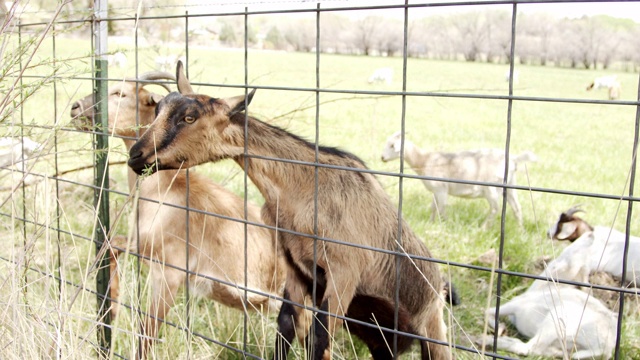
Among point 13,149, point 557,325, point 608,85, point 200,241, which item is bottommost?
point 557,325

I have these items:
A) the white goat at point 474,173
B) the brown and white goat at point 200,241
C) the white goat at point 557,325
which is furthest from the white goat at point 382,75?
the brown and white goat at point 200,241

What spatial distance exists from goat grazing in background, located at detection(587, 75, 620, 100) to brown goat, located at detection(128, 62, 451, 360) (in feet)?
69.0

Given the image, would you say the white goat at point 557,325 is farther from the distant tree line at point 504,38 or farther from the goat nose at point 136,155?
the distant tree line at point 504,38

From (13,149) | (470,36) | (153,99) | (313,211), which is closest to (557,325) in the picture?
(313,211)

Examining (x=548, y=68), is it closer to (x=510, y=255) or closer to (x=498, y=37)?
(x=498, y=37)

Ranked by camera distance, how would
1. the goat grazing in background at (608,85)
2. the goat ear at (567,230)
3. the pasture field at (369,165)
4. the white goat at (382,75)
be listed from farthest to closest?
the white goat at (382,75), the goat grazing in background at (608,85), the goat ear at (567,230), the pasture field at (369,165)

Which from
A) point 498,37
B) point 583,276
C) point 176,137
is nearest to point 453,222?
point 583,276

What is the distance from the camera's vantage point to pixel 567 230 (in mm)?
6332

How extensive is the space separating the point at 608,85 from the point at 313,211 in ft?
72.7

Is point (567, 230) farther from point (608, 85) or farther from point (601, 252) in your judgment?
point (608, 85)

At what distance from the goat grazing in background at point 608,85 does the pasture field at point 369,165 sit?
42 centimetres

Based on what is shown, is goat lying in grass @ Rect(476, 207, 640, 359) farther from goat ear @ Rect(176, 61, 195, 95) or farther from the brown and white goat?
goat ear @ Rect(176, 61, 195, 95)

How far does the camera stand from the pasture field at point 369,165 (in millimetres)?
2805

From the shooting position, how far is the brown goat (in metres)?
3.34
